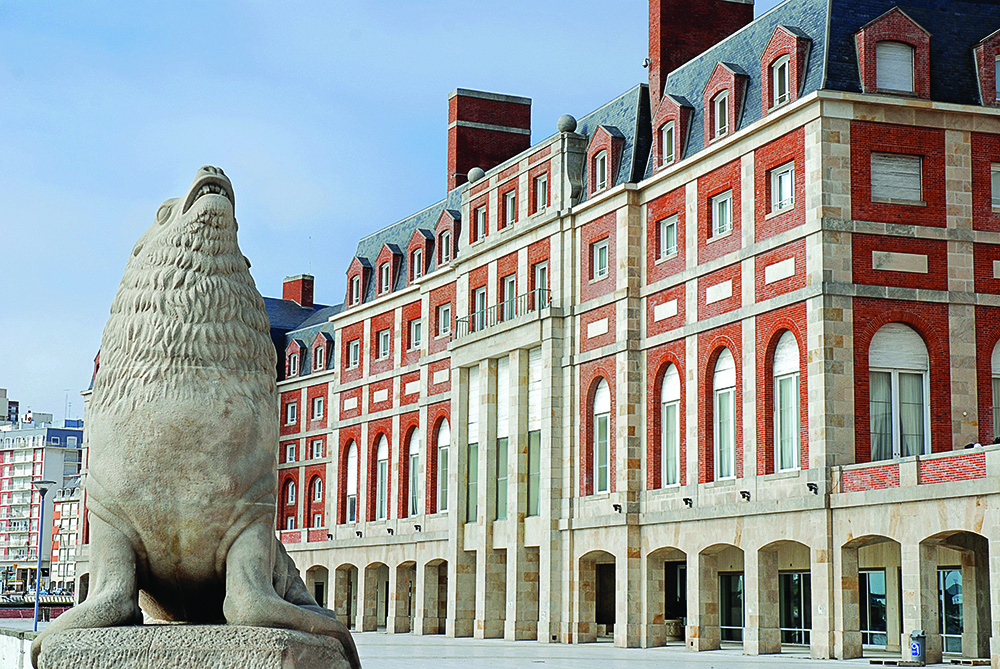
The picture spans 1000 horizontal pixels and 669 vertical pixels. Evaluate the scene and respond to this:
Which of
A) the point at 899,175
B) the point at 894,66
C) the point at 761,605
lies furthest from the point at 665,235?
the point at 761,605

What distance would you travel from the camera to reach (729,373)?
1422 inches

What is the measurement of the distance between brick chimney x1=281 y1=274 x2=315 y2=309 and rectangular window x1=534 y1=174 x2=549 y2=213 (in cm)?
3862

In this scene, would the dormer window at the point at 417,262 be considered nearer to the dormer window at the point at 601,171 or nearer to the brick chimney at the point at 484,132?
the brick chimney at the point at 484,132

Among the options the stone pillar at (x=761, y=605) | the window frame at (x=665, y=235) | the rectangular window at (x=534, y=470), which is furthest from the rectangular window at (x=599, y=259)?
the stone pillar at (x=761, y=605)

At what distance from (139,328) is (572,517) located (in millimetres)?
34469

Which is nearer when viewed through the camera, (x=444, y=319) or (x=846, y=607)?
(x=846, y=607)

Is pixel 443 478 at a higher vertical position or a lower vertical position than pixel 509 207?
lower

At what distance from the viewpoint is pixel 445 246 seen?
55.0 m

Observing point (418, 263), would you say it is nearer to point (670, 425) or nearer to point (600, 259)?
point (600, 259)

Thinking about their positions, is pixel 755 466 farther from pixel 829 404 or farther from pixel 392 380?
pixel 392 380

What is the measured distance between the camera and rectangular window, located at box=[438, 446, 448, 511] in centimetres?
5184

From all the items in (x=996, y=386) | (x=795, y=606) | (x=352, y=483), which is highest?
(x=996, y=386)

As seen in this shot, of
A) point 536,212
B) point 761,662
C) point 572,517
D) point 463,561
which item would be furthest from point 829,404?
point 463,561

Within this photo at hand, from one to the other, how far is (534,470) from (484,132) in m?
17.8
